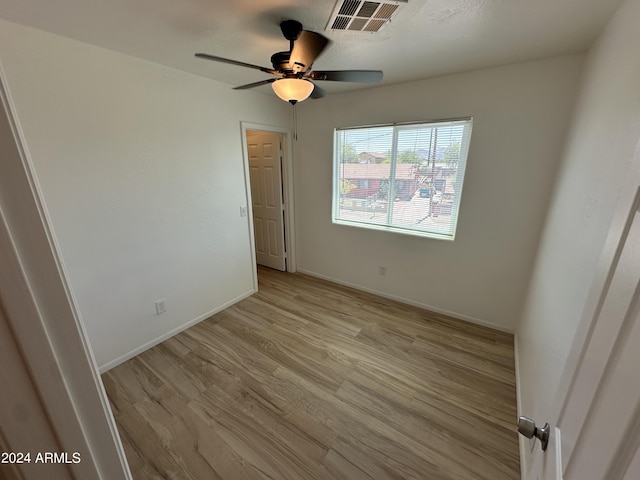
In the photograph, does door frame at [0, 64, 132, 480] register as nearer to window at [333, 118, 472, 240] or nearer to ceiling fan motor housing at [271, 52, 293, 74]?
ceiling fan motor housing at [271, 52, 293, 74]

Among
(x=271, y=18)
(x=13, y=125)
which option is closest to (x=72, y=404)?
(x=13, y=125)

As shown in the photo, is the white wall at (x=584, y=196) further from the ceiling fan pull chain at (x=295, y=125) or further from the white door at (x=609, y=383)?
the ceiling fan pull chain at (x=295, y=125)

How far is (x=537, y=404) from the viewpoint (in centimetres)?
134

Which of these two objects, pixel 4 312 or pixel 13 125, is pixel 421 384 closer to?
pixel 4 312

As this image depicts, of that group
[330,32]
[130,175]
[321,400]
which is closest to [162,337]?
[130,175]

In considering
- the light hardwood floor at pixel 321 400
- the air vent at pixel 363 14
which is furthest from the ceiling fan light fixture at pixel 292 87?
the light hardwood floor at pixel 321 400

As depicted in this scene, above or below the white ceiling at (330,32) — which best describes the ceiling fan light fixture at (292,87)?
below

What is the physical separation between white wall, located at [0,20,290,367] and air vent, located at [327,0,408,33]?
1.59 metres

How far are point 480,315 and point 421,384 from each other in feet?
3.87

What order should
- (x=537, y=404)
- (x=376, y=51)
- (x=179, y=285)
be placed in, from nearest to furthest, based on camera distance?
(x=537, y=404)
(x=376, y=51)
(x=179, y=285)

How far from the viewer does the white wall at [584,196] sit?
101 cm

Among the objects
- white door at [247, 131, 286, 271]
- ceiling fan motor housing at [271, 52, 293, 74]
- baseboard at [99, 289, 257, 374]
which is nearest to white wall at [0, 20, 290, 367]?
baseboard at [99, 289, 257, 374]

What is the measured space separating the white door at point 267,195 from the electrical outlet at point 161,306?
1807 mm

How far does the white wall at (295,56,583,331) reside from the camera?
2.05 meters
